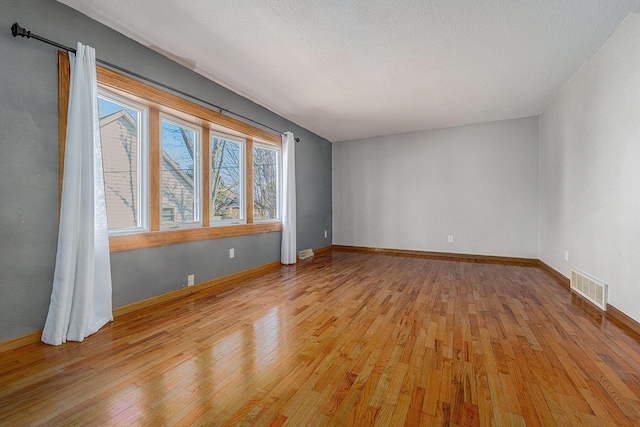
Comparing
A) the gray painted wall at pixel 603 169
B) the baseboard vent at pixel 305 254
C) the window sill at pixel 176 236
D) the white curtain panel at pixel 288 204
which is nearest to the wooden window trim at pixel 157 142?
the window sill at pixel 176 236

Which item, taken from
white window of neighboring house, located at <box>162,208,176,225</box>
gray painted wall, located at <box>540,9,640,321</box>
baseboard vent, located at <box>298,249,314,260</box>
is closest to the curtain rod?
white window of neighboring house, located at <box>162,208,176,225</box>

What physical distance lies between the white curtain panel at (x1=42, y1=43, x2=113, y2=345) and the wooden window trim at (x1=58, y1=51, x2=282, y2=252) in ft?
0.32

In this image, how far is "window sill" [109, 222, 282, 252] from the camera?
2.46 meters

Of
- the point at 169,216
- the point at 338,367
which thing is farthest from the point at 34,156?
the point at 338,367

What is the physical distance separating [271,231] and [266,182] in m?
0.87

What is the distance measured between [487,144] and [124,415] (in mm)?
6008

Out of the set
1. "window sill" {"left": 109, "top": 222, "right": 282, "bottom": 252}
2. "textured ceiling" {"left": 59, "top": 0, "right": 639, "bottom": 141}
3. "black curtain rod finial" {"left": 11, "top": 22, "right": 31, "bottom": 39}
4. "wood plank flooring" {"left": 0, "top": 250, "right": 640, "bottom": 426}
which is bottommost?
"wood plank flooring" {"left": 0, "top": 250, "right": 640, "bottom": 426}

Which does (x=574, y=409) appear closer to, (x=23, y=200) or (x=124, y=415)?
(x=124, y=415)

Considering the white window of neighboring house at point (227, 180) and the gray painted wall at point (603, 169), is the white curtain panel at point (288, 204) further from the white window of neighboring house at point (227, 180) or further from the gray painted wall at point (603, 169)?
the gray painted wall at point (603, 169)

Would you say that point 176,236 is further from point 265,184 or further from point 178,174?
point 265,184

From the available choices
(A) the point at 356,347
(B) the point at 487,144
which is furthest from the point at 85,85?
(B) the point at 487,144

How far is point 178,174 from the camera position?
3150mm

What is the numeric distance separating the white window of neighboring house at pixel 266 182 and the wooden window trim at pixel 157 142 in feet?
0.80

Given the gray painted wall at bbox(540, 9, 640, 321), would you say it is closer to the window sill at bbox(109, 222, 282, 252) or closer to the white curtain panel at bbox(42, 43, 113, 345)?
the window sill at bbox(109, 222, 282, 252)
